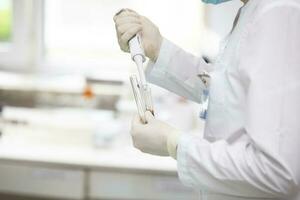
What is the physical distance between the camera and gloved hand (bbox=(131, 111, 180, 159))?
95 cm

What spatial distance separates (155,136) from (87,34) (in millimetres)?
1811

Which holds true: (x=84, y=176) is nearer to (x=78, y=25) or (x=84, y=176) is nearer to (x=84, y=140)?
(x=84, y=140)

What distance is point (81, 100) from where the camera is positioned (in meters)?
2.62

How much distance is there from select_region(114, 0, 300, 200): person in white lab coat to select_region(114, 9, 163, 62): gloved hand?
9.5 inches

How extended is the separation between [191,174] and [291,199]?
0.19 metres

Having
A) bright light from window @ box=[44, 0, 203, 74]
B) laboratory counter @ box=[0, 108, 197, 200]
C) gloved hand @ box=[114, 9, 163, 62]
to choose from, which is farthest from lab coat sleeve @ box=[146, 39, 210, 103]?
bright light from window @ box=[44, 0, 203, 74]

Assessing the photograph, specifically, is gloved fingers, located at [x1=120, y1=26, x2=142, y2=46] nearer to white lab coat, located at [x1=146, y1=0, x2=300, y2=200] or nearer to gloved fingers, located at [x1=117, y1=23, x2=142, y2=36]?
gloved fingers, located at [x1=117, y1=23, x2=142, y2=36]

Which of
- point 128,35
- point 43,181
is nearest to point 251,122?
point 128,35

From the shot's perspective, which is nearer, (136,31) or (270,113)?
(270,113)

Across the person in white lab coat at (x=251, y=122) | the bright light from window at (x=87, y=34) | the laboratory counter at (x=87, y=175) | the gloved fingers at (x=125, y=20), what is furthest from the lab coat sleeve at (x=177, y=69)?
the bright light from window at (x=87, y=34)

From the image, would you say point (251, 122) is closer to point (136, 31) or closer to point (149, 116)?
point (149, 116)

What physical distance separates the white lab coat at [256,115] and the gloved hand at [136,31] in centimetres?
28

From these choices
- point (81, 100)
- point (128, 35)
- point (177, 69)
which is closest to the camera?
point (128, 35)

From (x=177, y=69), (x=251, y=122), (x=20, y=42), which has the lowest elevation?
(x=20, y=42)
